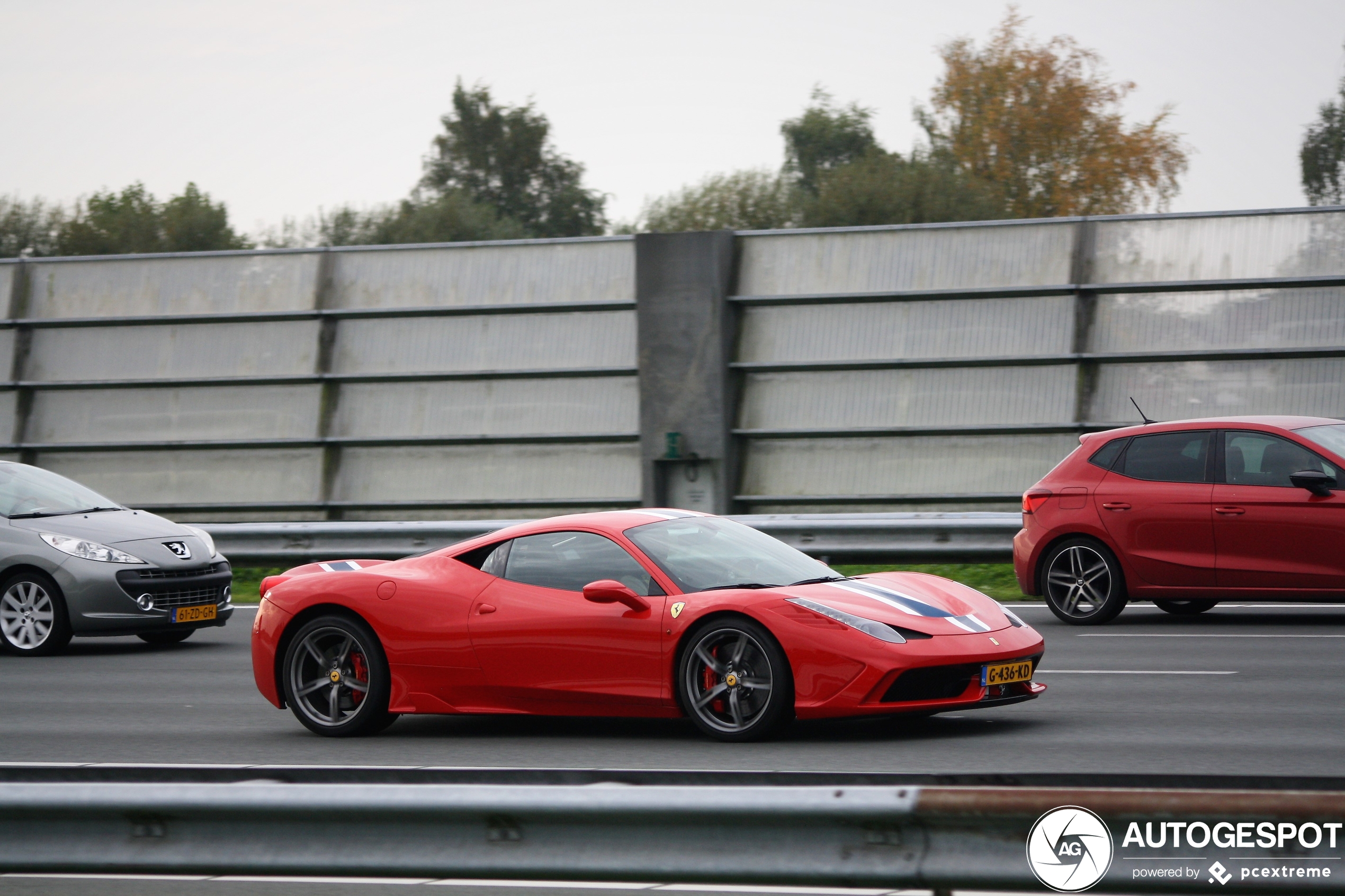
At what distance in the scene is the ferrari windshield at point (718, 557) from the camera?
27.3ft

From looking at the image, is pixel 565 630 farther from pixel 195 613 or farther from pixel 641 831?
pixel 195 613

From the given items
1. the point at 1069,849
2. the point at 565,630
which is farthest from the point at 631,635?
the point at 1069,849

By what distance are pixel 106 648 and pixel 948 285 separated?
1079cm

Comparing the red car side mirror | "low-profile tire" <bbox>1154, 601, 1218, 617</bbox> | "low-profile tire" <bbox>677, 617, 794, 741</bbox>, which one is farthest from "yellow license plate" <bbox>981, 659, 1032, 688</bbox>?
"low-profile tire" <bbox>1154, 601, 1218, 617</bbox>

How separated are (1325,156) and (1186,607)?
69.3 meters

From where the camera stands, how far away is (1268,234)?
60.6 ft

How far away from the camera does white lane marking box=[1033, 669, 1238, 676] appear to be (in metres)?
10.1

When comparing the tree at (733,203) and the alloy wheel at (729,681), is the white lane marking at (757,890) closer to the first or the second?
the alloy wheel at (729,681)

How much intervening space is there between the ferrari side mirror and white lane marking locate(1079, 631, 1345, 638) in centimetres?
105

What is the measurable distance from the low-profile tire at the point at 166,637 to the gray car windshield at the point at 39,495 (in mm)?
1196

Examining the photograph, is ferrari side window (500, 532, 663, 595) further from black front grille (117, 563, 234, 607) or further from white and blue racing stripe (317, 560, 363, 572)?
black front grille (117, 563, 234, 607)

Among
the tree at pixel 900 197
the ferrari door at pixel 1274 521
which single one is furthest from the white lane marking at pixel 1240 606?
the tree at pixel 900 197

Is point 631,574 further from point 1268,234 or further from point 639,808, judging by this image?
point 1268,234

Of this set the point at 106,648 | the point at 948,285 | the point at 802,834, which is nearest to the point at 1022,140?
the point at 948,285
